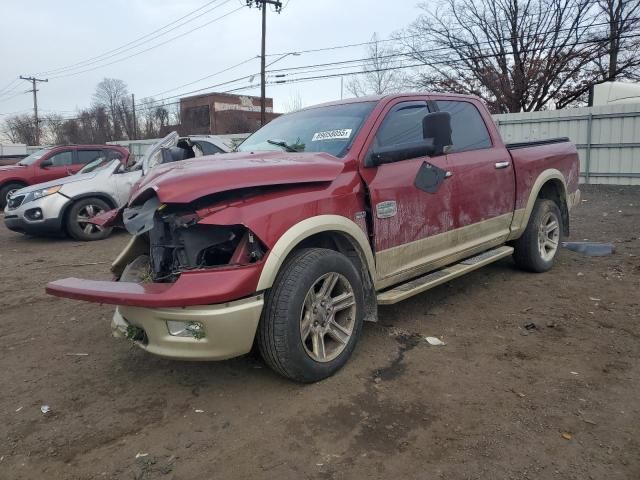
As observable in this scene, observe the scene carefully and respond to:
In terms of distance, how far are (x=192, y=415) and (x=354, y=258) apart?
149cm

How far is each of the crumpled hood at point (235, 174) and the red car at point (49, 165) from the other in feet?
32.8

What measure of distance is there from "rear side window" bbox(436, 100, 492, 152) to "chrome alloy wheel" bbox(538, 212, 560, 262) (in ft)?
4.49

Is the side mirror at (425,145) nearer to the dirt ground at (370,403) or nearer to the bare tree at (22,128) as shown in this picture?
the dirt ground at (370,403)

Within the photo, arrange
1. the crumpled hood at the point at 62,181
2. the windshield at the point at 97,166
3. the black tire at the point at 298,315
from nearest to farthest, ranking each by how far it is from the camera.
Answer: the black tire at the point at 298,315 < the crumpled hood at the point at 62,181 < the windshield at the point at 97,166

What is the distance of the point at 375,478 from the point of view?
2.40 meters

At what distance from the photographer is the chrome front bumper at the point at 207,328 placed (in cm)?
281

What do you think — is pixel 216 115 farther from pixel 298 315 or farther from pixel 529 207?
pixel 298 315

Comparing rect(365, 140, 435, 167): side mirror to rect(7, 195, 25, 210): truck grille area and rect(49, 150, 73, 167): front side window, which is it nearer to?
rect(7, 195, 25, 210): truck grille area

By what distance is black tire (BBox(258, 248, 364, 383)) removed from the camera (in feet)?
9.86

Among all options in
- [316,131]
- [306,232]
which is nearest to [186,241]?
[306,232]

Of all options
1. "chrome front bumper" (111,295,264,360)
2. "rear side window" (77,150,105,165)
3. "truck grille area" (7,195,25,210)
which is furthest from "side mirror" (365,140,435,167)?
"rear side window" (77,150,105,165)

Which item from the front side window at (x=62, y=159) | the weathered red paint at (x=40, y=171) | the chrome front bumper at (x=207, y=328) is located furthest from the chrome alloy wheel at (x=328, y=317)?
the front side window at (x=62, y=159)

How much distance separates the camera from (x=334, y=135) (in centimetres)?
390

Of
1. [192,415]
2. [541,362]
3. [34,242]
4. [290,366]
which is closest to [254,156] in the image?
[290,366]
